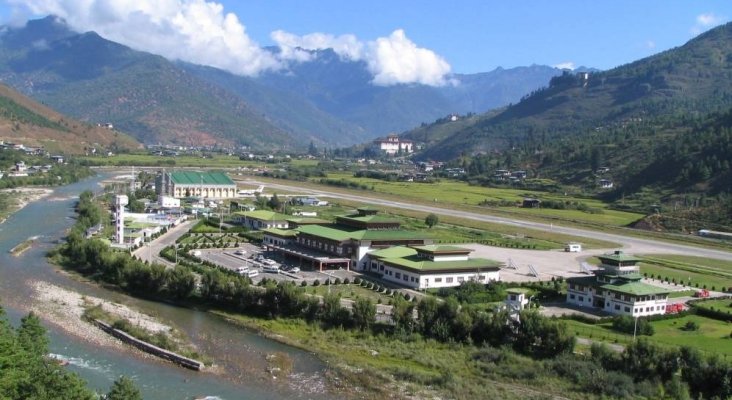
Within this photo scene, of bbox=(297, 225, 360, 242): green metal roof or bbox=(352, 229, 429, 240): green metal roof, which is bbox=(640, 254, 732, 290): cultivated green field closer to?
bbox=(352, 229, 429, 240): green metal roof

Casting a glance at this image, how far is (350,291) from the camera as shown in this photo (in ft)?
137

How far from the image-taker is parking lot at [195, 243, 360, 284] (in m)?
45.6

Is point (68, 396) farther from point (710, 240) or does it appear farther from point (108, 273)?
point (710, 240)

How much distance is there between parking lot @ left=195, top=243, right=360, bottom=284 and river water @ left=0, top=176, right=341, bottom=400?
26.9ft

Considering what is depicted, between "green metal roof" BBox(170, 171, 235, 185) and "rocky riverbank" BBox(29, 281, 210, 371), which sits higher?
"green metal roof" BBox(170, 171, 235, 185)

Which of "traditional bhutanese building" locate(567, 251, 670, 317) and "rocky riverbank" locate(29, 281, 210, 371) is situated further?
"traditional bhutanese building" locate(567, 251, 670, 317)

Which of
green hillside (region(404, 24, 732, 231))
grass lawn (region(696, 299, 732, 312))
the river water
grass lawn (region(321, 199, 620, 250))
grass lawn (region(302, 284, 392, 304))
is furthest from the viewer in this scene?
green hillside (region(404, 24, 732, 231))

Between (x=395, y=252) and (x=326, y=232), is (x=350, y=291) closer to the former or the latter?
(x=395, y=252)

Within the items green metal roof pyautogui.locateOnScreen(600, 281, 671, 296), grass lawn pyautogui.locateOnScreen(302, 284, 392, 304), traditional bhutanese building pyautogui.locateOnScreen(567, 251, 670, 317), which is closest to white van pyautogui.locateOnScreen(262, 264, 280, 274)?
grass lawn pyautogui.locateOnScreen(302, 284, 392, 304)

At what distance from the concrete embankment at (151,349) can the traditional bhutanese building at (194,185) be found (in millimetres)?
62576

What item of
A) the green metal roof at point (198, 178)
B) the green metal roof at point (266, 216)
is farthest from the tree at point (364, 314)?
the green metal roof at point (198, 178)

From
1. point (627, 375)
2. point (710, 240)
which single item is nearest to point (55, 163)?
point (710, 240)

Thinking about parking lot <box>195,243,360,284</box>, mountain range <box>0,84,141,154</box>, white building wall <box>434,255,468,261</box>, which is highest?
mountain range <box>0,84,141,154</box>

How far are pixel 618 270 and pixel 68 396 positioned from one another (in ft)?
99.0
